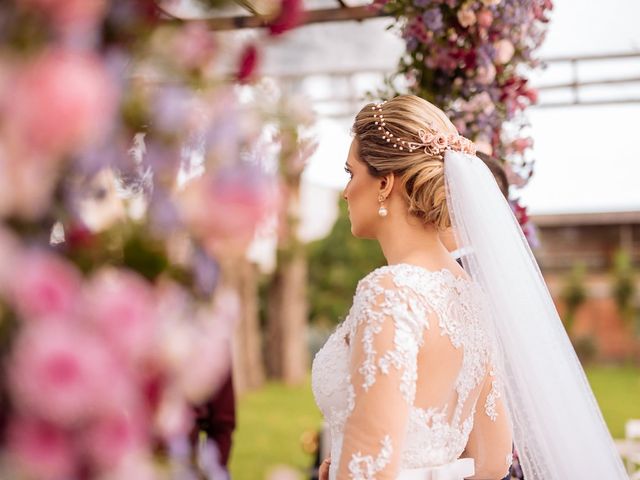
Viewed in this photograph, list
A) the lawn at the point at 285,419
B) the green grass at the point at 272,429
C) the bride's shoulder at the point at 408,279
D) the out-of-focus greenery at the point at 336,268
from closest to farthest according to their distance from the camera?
the bride's shoulder at the point at 408,279
the green grass at the point at 272,429
the lawn at the point at 285,419
the out-of-focus greenery at the point at 336,268

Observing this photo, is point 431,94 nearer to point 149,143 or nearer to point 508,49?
point 508,49

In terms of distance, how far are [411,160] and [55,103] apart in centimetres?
172

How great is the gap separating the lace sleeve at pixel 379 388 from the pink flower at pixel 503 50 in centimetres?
178

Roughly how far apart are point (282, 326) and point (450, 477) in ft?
59.1

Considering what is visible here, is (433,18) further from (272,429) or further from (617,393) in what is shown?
(617,393)

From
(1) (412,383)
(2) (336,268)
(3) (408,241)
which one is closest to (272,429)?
(2) (336,268)

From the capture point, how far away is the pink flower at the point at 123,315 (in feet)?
1.78

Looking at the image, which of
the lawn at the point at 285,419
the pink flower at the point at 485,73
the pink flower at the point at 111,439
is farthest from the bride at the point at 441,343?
the lawn at the point at 285,419

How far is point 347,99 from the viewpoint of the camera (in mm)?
10641

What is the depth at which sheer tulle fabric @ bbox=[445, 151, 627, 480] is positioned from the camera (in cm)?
229

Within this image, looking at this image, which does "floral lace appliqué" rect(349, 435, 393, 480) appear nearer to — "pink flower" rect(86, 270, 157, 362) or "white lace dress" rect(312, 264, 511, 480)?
"white lace dress" rect(312, 264, 511, 480)

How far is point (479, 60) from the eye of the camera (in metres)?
3.34

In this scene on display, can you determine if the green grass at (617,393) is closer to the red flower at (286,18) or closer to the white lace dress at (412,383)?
the white lace dress at (412,383)

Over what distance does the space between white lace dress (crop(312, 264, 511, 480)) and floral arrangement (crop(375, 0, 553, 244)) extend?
1.24 metres
